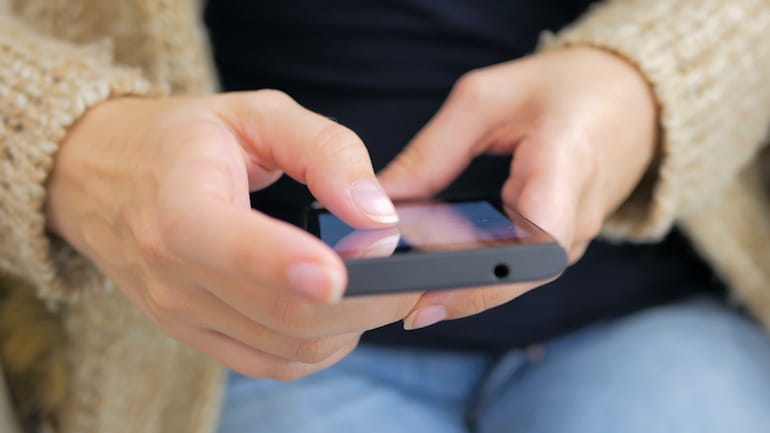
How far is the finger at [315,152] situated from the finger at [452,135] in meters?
0.12

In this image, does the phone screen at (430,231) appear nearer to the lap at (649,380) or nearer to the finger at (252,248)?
the finger at (252,248)

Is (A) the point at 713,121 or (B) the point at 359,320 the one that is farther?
(A) the point at 713,121

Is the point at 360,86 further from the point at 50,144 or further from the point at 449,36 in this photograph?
the point at 50,144

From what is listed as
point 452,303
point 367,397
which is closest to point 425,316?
point 452,303

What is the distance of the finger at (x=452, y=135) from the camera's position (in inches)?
17.1

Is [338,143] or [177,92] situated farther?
[177,92]

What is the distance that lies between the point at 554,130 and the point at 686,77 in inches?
4.6

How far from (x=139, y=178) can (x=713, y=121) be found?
14.7 inches

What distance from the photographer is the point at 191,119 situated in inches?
12.7

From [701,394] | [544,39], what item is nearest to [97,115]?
[544,39]

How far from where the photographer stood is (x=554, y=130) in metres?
0.40

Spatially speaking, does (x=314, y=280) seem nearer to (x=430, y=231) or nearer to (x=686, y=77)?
(x=430, y=231)

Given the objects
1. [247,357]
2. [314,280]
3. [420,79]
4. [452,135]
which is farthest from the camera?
[420,79]

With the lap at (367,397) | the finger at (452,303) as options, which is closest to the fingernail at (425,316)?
the finger at (452,303)
